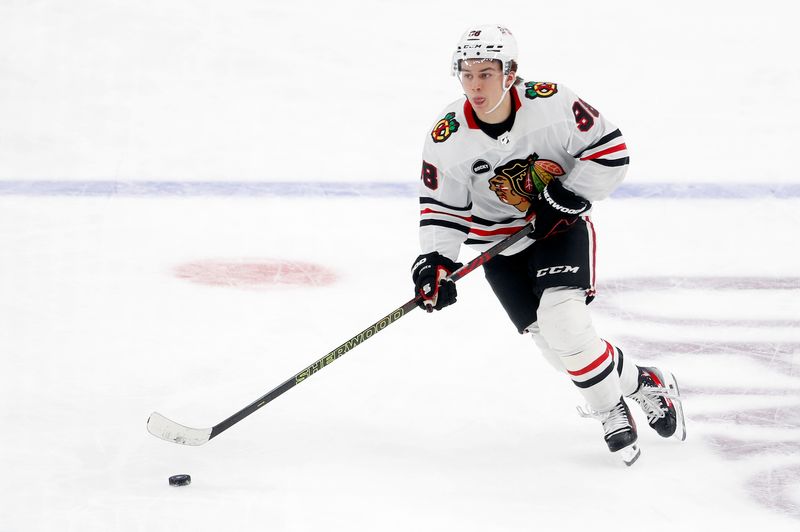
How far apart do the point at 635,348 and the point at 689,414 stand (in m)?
0.43

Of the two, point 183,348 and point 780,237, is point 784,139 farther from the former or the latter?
point 183,348

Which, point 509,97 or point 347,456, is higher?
point 509,97

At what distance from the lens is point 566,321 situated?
296 centimetres

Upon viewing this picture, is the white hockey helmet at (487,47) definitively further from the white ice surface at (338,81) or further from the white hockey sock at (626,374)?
the white ice surface at (338,81)

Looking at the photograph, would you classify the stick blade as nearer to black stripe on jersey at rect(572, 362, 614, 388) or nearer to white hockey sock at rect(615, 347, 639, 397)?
black stripe on jersey at rect(572, 362, 614, 388)

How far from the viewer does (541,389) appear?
348 centimetres

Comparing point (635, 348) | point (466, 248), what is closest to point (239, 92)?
point (466, 248)

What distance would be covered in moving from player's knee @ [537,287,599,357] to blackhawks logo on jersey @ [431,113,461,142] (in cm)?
49

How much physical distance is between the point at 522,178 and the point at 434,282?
367mm

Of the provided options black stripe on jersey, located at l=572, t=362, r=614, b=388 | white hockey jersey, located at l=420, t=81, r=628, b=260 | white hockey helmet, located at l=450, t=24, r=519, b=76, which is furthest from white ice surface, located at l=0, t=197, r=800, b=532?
white hockey helmet, located at l=450, t=24, r=519, b=76

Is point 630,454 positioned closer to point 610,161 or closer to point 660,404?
point 660,404

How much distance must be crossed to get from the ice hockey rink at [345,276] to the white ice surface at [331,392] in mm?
11

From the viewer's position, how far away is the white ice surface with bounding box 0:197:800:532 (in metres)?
2.80

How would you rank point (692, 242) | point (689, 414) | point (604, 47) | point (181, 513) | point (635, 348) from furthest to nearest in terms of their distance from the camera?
point (604, 47) < point (692, 242) < point (635, 348) < point (689, 414) < point (181, 513)
